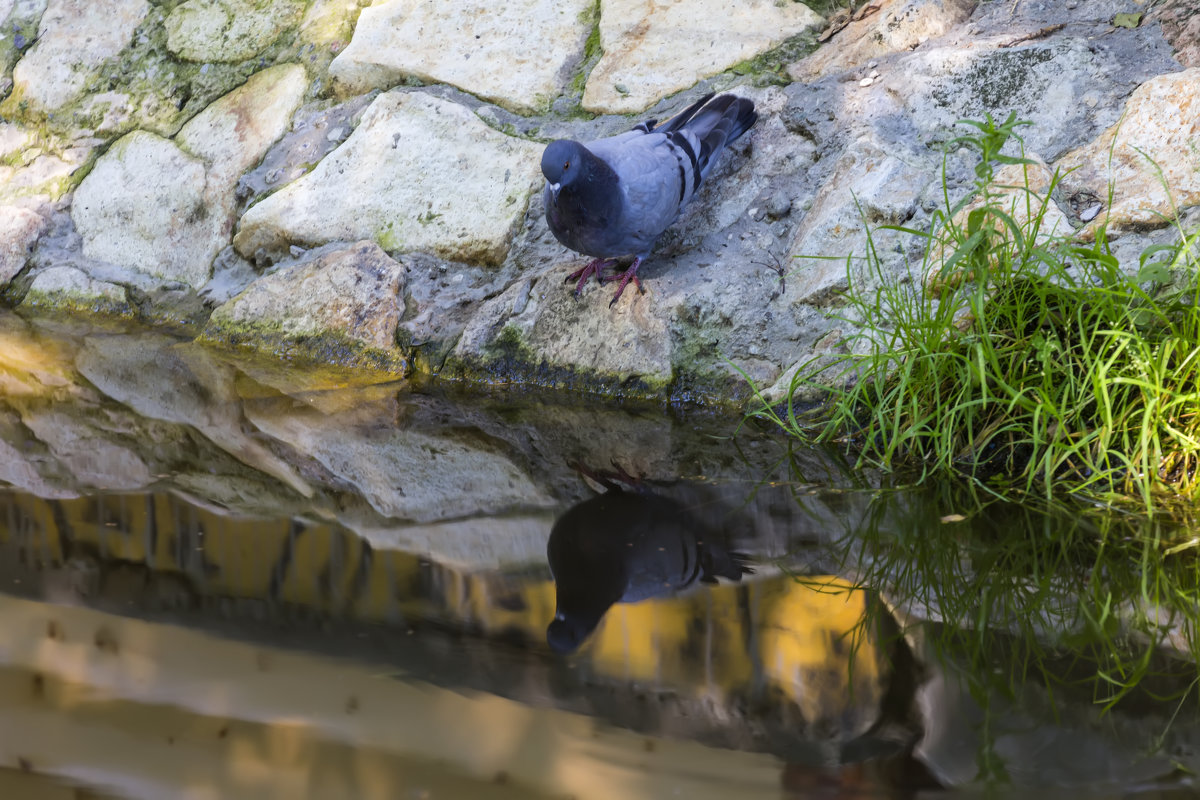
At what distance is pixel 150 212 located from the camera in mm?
4312

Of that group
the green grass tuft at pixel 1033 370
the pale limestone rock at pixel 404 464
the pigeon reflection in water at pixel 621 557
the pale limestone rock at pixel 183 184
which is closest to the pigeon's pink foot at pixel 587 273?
the pale limestone rock at pixel 404 464

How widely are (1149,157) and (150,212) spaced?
3905 mm

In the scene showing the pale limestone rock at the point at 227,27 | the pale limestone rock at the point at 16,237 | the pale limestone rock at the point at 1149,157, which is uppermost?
the pale limestone rock at the point at 1149,157

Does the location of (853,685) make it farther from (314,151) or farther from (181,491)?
(314,151)

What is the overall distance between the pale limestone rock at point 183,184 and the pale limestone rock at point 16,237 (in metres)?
0.19

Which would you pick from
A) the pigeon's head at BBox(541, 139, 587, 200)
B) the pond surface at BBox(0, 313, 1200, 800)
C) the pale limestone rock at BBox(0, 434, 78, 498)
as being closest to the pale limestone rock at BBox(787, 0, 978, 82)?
the pigeon's head at BBox(541, 139, 587, 200)

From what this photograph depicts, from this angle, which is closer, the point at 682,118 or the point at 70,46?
the point at 682,118

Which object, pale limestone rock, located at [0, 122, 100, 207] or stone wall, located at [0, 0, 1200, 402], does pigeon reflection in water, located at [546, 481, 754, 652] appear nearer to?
stone wall, located at [0, 0, 1200, 402]

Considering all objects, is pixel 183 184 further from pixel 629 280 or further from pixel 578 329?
pixel 629 280

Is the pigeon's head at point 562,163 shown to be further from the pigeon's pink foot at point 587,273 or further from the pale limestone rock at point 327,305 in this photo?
the pale limestone rock at point 327,305

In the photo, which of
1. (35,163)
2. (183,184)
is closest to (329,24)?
(183,184)

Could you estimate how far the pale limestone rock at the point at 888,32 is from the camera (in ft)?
12.1

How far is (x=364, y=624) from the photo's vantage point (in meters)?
1.84

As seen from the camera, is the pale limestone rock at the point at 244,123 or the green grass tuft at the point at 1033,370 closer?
the green grass tuft at the point at 1033,370
